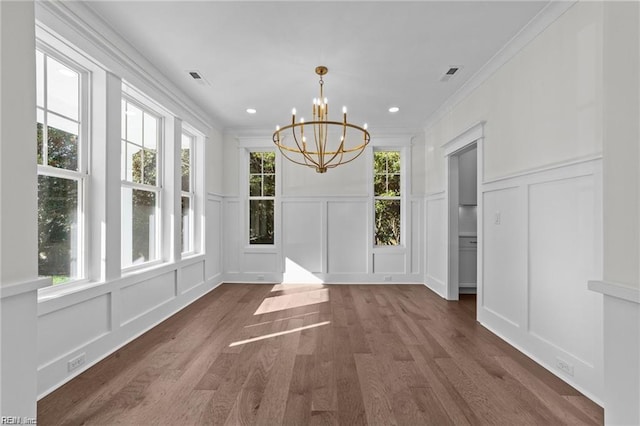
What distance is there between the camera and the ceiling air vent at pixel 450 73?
3.38 metres

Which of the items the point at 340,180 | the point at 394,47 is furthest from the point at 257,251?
the point at 394,47

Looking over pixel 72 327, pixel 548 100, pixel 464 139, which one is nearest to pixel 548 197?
pixel 548 100

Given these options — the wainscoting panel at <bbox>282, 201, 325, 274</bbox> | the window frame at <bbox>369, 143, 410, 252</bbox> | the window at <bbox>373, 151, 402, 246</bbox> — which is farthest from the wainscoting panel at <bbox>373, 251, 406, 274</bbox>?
the wainscoting panel at <bbox>282, 201, 325, 274</bbox>

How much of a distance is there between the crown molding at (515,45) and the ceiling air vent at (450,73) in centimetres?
26

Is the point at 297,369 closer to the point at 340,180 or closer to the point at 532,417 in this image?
the point at 532,417

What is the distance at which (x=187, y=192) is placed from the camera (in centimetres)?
460

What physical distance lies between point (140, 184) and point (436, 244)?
4.39 meters

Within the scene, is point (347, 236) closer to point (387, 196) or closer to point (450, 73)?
point (387, 196)

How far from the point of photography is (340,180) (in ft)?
18.6

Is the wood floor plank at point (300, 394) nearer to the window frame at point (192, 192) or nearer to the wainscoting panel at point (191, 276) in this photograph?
the wainscoting panel at point (191, 276)

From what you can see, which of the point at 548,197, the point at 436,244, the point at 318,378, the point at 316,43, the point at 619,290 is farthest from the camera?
the point at 436,244

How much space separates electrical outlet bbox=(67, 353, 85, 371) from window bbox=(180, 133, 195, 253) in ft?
7.32

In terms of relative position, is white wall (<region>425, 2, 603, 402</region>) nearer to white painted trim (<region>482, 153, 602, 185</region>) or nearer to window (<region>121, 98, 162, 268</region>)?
white painted trim (<region>482, 153, 602, 185</region>)

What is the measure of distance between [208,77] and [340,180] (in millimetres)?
2879
